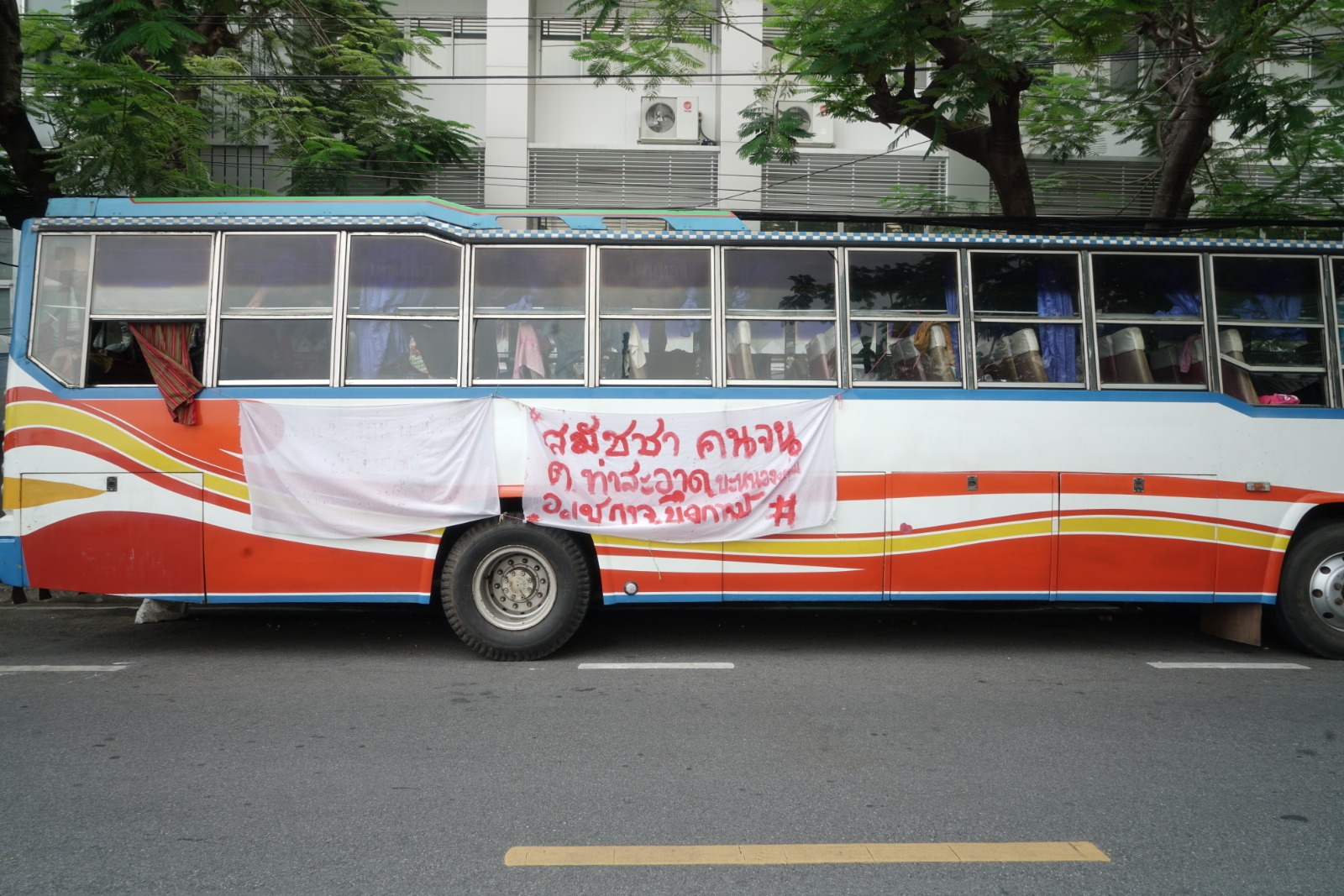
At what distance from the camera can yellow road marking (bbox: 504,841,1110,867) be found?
3.69 m

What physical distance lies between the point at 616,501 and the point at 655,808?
2909 mm

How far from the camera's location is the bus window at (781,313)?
22.7 feet

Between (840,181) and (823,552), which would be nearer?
(823,552)

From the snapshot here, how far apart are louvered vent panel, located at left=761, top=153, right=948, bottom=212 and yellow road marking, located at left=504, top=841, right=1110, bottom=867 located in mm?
13656

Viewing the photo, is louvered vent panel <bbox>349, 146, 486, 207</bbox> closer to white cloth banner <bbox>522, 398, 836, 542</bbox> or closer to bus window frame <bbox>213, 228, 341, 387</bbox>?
bus window frame <bbox>213, 228, 341, 387</bbox>

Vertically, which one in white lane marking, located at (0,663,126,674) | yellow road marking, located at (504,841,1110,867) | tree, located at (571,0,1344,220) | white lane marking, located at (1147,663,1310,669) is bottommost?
yellow road marking, located at (504,841,1110,867)

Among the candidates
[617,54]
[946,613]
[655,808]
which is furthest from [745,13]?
[655,808]

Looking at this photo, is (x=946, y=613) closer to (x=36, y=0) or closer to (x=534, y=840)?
(x=534, y=840)

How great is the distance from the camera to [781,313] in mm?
6930

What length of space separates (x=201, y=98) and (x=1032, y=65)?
1000 cm

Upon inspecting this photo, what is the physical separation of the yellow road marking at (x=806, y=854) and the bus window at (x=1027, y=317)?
3871 mm

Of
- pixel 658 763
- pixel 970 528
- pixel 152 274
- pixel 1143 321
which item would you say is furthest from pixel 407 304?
pixel 1143 321

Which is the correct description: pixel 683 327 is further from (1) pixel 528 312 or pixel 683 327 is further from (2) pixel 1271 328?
(2) pixel 1271 328

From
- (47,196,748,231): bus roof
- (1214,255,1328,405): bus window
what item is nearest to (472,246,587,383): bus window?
(47,196,748,231): bus roof
